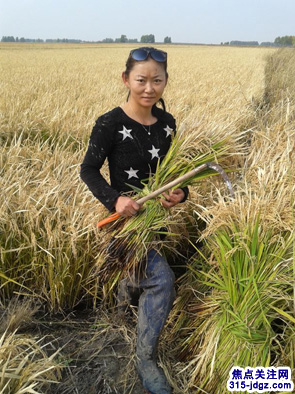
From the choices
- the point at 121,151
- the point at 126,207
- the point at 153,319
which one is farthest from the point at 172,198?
the point at 153,319

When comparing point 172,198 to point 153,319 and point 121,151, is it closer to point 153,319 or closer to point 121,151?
point 121,151

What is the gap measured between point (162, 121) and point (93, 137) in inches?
15.3

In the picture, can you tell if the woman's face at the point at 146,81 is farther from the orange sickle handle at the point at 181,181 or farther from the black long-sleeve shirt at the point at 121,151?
the orange sickle handle at the point at 181,181

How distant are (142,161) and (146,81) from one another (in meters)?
0.38

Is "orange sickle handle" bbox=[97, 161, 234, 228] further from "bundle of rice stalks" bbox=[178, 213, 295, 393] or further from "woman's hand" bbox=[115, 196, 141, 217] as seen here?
"bundle of rice stalks" bbox=[178, 213, 295, 393]

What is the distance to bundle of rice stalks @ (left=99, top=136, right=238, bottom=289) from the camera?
5.44 feet

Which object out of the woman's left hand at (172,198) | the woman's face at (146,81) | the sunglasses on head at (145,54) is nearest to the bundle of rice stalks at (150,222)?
the woman's left hand at (172,198)

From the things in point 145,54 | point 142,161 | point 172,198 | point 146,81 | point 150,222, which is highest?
point 145,54

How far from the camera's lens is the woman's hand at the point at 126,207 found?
5.17 feet

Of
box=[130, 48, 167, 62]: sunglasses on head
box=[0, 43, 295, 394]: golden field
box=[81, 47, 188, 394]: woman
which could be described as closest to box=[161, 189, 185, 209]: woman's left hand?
box=[81, 47, 188, 394]: woman

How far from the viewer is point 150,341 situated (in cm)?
158

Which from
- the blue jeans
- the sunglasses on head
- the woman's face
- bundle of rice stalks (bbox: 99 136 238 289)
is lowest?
the blue jeans

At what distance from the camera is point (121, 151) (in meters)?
1.75

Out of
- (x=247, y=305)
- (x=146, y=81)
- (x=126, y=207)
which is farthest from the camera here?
(x=146, y=81)
